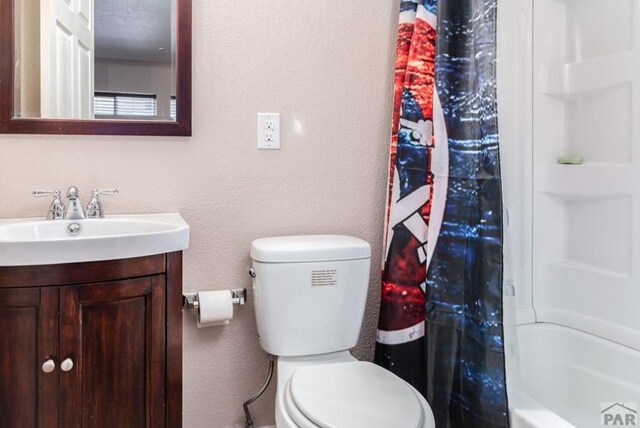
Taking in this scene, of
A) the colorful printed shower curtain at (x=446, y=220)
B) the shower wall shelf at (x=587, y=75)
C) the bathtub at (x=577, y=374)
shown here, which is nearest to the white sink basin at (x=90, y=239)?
the colorful printed shower curtain at (x=446, y=220)

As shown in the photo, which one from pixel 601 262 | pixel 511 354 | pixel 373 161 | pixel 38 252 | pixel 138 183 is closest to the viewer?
pixel 38 252

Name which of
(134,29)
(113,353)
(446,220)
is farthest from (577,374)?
(134,29)

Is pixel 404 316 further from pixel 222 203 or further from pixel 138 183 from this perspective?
pixel 138 183

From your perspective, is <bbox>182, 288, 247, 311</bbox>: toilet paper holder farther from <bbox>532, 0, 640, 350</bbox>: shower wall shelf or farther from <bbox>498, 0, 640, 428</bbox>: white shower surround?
<bbox>532, 0, 640, 350</bbox>: shower wall shelf

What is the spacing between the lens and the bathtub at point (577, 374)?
1.43 m

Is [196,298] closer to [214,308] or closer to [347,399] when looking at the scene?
[214,308]

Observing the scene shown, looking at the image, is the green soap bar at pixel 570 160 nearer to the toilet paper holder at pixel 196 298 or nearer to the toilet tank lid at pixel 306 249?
the toilet tank lid at pixel 306 249

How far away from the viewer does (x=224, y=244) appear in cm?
160

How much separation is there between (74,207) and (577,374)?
1.69 m

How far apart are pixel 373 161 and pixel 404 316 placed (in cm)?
57

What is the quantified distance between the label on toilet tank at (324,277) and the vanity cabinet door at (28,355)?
697 millimetres

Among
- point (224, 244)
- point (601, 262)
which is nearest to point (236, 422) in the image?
point (224, 244)

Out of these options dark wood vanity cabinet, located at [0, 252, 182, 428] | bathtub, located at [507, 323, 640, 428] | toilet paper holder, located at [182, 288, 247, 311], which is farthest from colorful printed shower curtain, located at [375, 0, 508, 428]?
dark wood vanity cabinet, located at [0, 252, 182, 428]

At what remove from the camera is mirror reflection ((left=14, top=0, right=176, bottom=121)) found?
140cm
